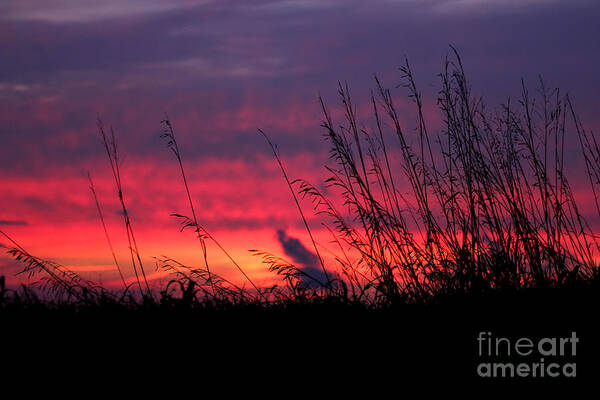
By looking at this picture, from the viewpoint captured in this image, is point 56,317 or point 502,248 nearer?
point 56,317

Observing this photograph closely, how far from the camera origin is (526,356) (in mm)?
2609

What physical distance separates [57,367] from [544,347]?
6.46 ft

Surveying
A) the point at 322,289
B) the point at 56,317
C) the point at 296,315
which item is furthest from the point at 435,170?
the point at 56,317

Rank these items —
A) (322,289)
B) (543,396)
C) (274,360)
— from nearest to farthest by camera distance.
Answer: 1. (543,396)
2. (274,360)
3. (322,289)

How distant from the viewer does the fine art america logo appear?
8.20 ft

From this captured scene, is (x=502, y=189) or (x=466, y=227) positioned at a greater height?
(x=502, y=189)

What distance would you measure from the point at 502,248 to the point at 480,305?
0.83m

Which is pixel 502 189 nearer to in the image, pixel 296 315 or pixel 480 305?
pixel 480 305

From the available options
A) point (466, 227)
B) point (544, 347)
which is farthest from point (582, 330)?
point (466, 227)

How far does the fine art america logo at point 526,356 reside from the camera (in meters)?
2.50

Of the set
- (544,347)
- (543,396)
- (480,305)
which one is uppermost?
(480,305)

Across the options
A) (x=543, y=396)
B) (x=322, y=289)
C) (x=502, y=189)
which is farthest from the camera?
(x=502, y=189)

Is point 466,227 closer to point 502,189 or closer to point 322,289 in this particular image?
point 502,189

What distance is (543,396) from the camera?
237cm
